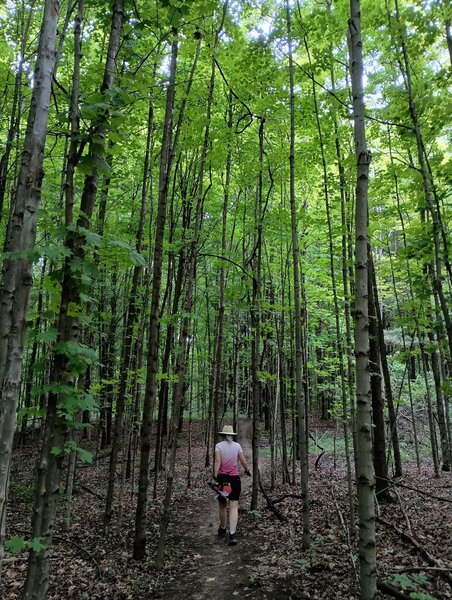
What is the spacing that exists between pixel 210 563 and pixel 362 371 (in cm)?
444

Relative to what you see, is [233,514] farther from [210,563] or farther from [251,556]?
Answer: [210,563]

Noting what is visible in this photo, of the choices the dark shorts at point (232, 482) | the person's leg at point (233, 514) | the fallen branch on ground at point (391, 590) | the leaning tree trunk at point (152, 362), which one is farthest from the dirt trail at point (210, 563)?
the fallen branch on ground at point (391, 590)

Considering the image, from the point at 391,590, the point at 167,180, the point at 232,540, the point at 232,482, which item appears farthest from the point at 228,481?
the point at 167,180

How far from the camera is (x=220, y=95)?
33.0ft

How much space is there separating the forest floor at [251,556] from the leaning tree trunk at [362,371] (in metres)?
0.70

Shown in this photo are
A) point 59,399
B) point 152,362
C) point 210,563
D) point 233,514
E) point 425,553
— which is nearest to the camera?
point 59,399

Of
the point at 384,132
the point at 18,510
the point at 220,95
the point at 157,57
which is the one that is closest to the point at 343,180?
the point at 384,132

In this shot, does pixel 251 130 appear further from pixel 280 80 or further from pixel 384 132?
pixel 280 80

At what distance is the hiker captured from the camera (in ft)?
21.9

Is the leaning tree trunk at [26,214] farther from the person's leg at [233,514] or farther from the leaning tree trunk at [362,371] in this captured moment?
the person's leg at [233,514]

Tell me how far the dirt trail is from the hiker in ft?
0.96

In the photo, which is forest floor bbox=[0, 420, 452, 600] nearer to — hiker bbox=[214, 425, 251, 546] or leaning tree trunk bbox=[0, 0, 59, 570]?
hiker bbox=[214, 425, 251, 546]

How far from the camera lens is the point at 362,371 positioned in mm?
3414

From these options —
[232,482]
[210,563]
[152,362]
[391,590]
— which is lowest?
[210,563]
